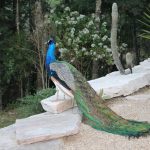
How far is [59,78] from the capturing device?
5.68 meters

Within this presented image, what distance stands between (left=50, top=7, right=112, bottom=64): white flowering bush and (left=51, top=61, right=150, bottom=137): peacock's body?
4.45m

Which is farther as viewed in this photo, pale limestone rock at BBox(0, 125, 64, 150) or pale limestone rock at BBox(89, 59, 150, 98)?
pale limestone rock at BBox(89, 59, 150, 98)

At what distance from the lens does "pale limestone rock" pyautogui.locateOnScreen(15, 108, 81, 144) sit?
4.83 m

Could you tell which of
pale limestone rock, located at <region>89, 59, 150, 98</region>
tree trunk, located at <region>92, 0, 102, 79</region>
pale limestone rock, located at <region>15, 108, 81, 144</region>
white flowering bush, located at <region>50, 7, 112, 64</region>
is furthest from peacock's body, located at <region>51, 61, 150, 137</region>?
tree trunk, located at <region>92, 0, 102, 79</region>

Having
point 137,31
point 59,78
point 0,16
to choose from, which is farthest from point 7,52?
point 59,78

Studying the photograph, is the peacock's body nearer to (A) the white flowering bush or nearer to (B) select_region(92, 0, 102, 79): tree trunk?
(A) the white flowering bush

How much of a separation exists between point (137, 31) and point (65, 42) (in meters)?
2.05

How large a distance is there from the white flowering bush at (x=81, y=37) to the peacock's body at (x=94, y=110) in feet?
14.6

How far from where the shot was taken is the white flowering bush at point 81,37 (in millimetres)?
10211

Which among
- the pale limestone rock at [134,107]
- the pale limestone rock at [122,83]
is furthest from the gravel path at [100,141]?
the pale limestone rock at [122,83]

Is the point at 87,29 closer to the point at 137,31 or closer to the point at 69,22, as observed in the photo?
the point at 69,22

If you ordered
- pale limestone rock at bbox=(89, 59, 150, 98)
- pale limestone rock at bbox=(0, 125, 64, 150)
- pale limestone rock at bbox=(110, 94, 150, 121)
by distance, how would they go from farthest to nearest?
pale limestone rock at bbox=(89, 59, 150, 98), pale limestone rock at bbox=(110, 94, 150, 121), pale limestone rock at bbox=(0, 125, 64, 150)

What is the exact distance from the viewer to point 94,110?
5.33 metres

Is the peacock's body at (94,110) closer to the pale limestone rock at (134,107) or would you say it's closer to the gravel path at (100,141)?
the gravel path at (100,141)
